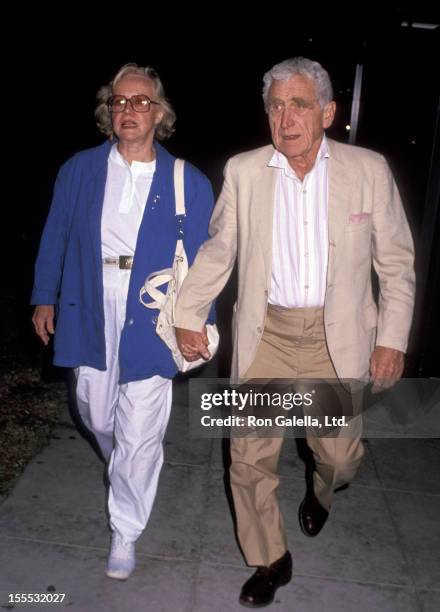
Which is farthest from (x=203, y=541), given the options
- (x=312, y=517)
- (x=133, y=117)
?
(x=133, y=117)

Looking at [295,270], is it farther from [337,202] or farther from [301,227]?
[337,202]

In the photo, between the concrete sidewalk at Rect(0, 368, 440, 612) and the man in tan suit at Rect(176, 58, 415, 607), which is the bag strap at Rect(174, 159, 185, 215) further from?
the concrete sidewalk at Rect(0, 368, 440, 612)

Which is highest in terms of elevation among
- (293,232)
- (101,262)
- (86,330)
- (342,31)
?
(342,31)

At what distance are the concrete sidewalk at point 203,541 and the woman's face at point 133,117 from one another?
6.28 ft

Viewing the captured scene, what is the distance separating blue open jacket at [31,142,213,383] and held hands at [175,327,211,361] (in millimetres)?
87

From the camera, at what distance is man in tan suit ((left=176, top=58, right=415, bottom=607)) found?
285 cm

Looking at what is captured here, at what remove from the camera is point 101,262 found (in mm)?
3027

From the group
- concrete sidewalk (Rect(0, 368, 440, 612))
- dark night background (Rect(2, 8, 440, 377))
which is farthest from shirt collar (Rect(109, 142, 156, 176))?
dark night background (Rect(2, 8, 440, 377))

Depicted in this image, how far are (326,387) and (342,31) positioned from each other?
14.6ft

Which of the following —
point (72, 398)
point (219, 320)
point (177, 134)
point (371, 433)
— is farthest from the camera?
point (177, 134)

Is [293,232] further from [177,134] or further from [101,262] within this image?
[177,134]

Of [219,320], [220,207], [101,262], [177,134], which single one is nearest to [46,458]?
[101,262]

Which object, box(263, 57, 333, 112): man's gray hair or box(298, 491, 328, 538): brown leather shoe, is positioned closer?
box(263, 57, 333, 112): man's gray hair

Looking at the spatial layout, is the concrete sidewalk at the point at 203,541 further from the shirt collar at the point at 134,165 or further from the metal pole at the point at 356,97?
the metal pole at the point at 356,97
